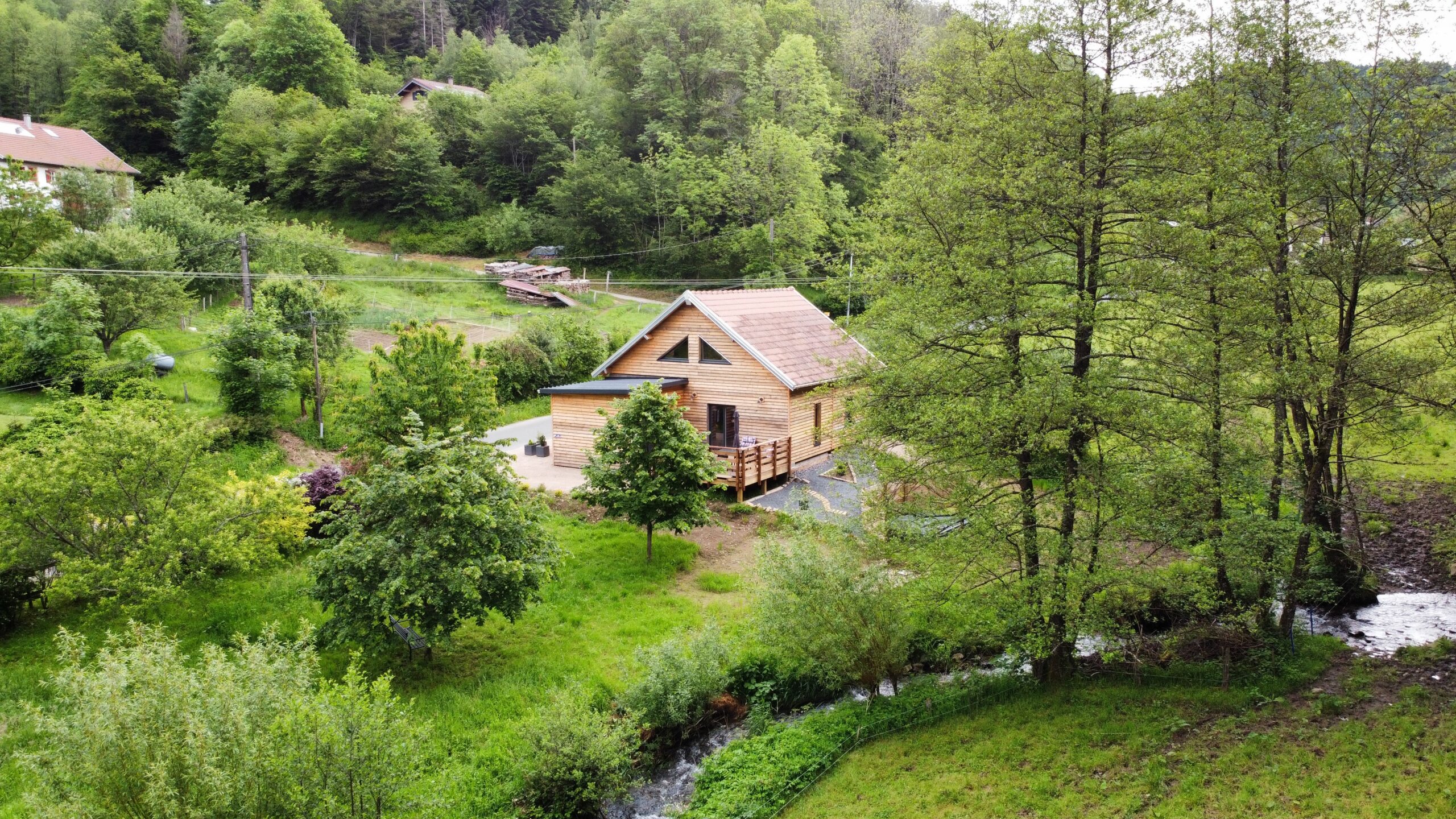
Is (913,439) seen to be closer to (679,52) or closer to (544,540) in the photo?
(544,540)

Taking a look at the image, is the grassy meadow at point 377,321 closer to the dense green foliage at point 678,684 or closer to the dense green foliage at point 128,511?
the dense green foliage at point 128,511

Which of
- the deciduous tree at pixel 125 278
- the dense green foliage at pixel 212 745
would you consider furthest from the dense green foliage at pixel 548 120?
the dense green foliage at pixel 212 745

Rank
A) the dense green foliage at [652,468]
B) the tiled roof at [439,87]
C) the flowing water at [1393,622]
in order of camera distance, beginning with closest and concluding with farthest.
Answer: the flowing water at [1393,622]
the dense green foliage at [652,468]
the tiled roof at [439,87]


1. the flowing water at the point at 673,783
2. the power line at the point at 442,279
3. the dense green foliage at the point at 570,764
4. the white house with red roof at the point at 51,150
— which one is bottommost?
the flowing water at the point at 673,783

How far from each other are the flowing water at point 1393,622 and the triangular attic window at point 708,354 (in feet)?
50.0

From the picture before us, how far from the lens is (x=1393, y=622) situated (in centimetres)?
1384

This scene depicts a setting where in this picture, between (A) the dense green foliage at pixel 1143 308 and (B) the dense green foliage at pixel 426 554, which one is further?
(B) the dense green foliage at pixel 426 554

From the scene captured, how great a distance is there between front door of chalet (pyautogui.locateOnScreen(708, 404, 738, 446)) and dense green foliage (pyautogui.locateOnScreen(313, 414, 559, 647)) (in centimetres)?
1142

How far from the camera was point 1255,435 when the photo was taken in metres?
12.0

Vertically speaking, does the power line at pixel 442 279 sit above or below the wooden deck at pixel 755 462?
above

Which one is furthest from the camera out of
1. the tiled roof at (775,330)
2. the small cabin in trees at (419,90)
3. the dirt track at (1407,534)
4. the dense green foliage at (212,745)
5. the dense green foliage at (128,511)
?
the small cabin in trees at (419,90)

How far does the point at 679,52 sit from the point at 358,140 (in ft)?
73.3

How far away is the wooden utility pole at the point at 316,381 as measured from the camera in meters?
24.1

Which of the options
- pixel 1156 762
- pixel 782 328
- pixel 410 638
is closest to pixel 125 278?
pixel 410 638
